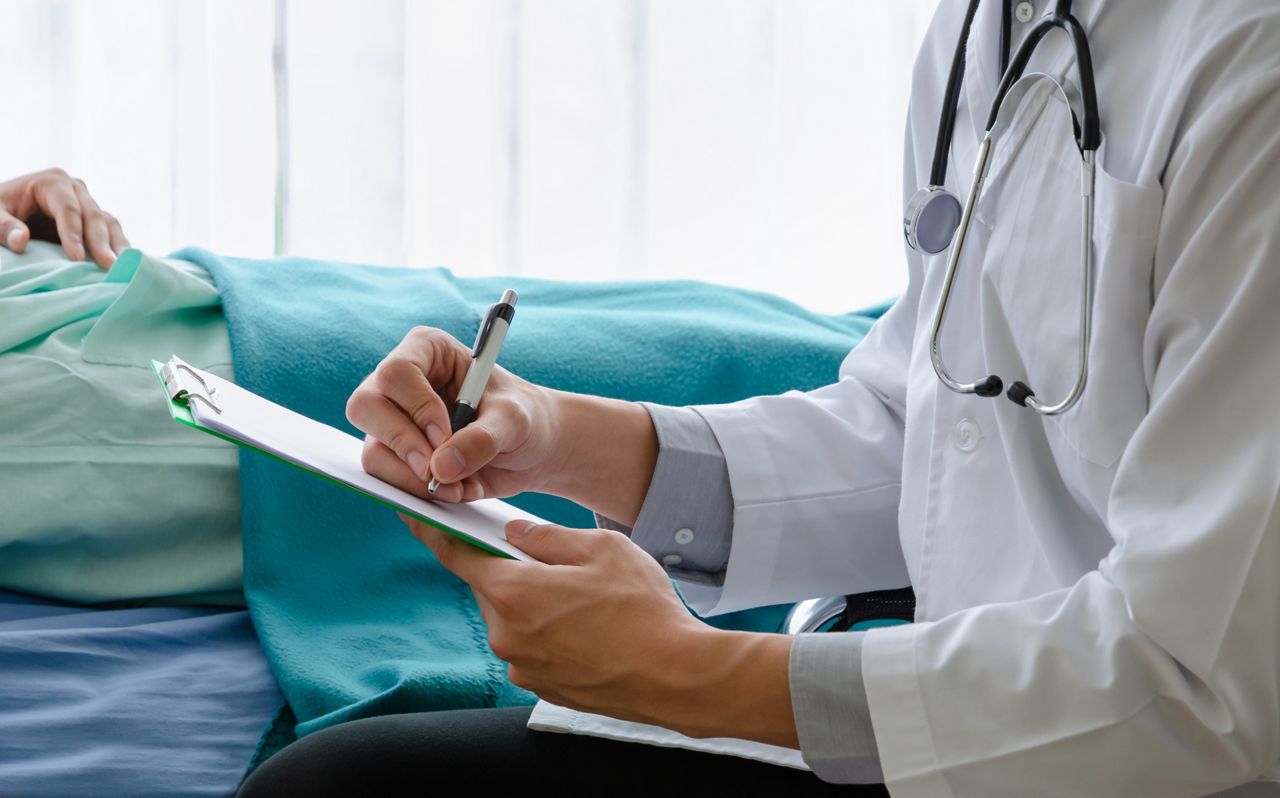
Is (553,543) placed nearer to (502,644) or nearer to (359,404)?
(502,644)

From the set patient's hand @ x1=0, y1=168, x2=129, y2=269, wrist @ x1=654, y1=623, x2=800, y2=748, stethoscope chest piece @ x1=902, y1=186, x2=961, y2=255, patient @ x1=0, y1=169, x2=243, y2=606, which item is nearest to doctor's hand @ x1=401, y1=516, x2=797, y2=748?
wrist @ x1=654, y1=623, x2=800, y2=748

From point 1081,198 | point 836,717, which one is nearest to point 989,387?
point 1081,198

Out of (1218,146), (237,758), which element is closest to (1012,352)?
(1218,146)

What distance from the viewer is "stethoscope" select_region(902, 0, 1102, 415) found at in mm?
706

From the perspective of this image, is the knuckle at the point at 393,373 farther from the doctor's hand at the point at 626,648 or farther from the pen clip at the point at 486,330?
the doctor's hand at the point at 626,648

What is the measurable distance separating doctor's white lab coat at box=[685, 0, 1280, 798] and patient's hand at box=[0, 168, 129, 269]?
116cm

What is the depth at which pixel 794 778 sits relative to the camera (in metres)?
0.78

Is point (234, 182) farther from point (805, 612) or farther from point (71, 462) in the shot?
point (805, 612)

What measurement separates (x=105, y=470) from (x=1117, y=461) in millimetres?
943

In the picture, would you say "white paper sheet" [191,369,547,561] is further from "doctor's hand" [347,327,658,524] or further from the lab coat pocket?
the lab coat pocket

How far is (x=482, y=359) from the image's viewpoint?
89 centimetres

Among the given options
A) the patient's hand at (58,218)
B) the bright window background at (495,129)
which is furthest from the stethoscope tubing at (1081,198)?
the bright window background at (495,129)

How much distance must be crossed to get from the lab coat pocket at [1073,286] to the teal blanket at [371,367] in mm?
561

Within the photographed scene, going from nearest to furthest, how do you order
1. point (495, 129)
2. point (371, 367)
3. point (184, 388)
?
1. point (184, 388)
2. point (371, 367)
3. point (495, 129)
